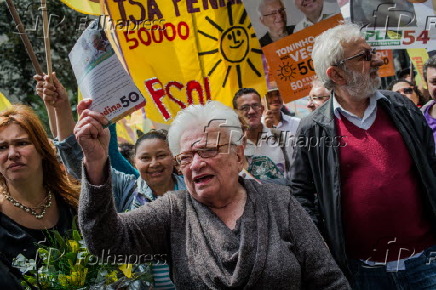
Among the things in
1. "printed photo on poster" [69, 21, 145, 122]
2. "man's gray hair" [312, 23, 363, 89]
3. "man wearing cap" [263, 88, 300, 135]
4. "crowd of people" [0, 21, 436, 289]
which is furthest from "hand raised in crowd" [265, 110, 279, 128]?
"printed photo on poster" [69, 21, 145, 122]

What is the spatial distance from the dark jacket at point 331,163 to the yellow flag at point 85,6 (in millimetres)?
2438

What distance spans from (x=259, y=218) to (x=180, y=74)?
108 inches

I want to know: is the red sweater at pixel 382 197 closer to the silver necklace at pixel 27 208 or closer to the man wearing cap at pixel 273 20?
the silver necklace at pixel 27 208

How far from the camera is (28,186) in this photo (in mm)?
3172

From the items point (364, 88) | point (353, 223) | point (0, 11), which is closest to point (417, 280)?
point (353, 223)

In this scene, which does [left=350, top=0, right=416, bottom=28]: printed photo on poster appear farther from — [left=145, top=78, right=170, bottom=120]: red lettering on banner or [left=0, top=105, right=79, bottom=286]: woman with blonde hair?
[left=0, top=105, right=79, bottom=286]: woman with blonde hair

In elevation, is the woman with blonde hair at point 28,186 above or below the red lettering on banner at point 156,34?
below

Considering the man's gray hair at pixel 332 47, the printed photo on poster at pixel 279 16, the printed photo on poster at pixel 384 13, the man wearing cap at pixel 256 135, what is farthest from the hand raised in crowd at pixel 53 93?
the printed photo on poster at pixel 384 13

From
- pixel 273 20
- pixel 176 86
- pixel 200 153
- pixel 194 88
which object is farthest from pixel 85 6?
pixel 200 153

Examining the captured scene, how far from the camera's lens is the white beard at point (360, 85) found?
10.9 ft

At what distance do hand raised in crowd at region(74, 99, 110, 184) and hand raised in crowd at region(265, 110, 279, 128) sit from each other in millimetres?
3690

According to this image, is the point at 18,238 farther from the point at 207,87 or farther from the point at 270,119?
the point at 270,119

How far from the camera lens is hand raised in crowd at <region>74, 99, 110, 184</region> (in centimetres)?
239

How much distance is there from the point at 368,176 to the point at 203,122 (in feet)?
3.17
